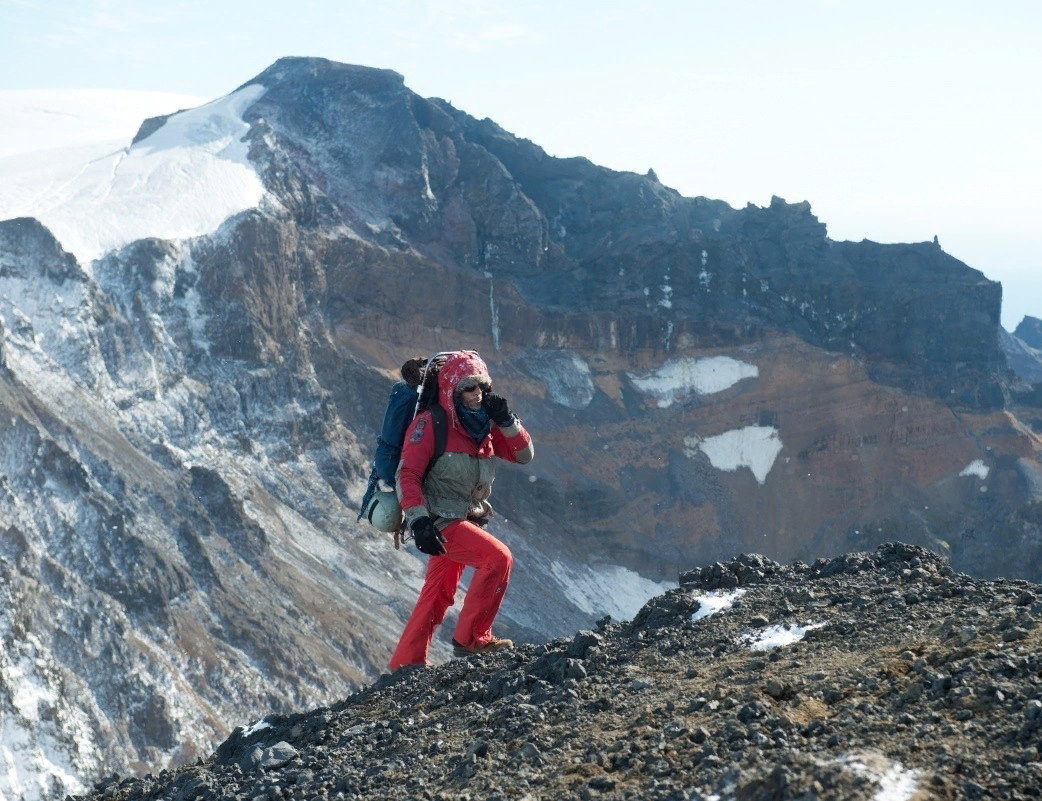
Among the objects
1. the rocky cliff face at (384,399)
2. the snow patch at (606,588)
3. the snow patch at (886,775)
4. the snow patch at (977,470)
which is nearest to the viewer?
the snow patch at (886,775)

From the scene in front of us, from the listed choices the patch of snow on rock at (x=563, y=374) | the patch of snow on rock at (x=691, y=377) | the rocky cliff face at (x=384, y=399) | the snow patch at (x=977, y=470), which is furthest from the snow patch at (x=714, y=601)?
the snow patch at (x=977, y=470)

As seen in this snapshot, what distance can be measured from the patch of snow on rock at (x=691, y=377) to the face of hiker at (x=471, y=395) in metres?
62.8

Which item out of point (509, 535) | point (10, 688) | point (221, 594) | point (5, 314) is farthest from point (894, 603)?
point (509, 535)

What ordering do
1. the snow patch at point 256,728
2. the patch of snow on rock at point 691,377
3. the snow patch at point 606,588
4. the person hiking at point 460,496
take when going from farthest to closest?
the patch of snow on rock at point 691,377 < the snow patch at point 606,588 < the person hiking at point 460,496 < the snow patch at point 256,728

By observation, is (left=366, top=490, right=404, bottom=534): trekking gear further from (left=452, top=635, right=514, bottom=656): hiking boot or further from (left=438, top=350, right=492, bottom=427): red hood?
(left=452, top=635, right=514, bottom=656): hiking boot

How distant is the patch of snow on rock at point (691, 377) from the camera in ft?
241

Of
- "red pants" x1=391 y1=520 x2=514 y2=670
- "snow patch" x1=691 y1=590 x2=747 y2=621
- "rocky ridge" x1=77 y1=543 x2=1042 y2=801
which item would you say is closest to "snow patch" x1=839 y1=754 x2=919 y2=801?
"rocky ridge" x1=77 y1=543 x2=1042 y2=801

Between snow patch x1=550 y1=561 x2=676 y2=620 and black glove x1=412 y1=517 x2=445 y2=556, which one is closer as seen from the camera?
black glove x1=412 y1=517 x2=445 y2=556

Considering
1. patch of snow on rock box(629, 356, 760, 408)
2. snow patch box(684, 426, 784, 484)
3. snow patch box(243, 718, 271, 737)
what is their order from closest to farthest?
snow patch box(243, 718, 271, 737) → snow patch box(684, 426, 784, 484) → patch of snow on rock box(629, 356, 760, 408)

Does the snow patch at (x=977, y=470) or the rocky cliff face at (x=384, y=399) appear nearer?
the rocky cliff face at (x=384, y=399)

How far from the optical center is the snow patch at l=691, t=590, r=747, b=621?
33.9ft

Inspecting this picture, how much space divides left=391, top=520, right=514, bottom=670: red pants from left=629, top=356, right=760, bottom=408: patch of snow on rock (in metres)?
62.4

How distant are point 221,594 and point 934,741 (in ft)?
130

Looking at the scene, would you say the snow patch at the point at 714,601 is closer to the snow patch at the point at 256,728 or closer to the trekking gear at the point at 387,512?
the trekking gear at the point at 387,512
